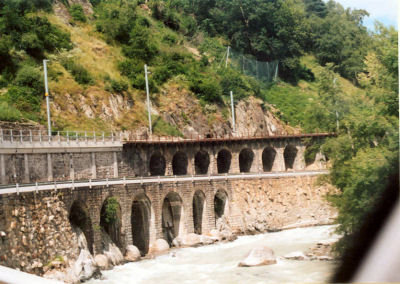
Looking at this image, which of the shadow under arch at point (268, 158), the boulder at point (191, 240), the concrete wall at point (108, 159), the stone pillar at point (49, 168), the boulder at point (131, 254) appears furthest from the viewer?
the shadow under arch at point (268, 158)

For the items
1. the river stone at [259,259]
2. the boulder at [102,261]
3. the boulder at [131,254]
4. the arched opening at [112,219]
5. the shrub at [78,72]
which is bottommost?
the boulder at [131,254]

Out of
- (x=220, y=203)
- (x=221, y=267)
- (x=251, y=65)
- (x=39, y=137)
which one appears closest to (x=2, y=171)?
(x=39, y=137)

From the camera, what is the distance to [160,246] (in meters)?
41.0

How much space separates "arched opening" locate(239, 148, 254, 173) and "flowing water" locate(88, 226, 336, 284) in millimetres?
17405

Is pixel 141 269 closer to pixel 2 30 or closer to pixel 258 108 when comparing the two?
pixel 2 30

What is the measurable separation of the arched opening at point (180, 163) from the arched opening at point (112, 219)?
17997 mm

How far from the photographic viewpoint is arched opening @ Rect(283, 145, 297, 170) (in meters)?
65.2

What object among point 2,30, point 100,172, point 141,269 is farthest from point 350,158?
point 2,30

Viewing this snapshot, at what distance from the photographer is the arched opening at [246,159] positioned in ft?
204

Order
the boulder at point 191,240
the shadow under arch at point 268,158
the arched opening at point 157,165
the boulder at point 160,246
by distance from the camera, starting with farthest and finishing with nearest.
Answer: the shadow under arch at point 268,158 < the arched opening at point 157,165 < the boulder at point 191,240 < the boulder at point 160,246

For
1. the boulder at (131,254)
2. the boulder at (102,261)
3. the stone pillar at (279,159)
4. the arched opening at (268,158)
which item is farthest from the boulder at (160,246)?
the arched opening at (268,158)

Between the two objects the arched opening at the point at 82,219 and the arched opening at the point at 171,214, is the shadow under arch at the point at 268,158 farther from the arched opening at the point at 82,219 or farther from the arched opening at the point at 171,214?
the arched opening at the point at 82,219

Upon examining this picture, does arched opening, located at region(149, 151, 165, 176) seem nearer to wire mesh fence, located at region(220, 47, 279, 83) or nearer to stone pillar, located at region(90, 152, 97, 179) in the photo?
stone pillar, located at region(90, 152, 97, 179)

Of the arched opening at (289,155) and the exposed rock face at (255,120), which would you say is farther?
the exposed rock face at (255,120)
